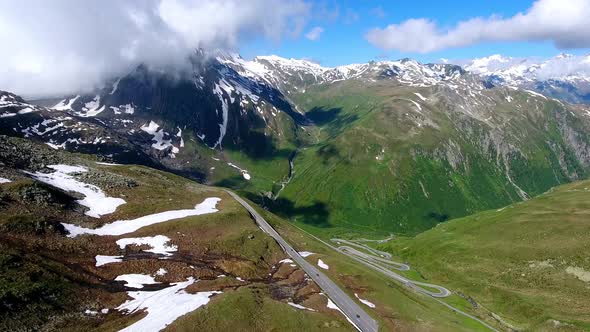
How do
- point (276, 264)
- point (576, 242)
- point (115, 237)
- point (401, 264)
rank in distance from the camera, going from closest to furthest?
point (115, 237), point (276, 264), point (576, 242), point (401, 264)

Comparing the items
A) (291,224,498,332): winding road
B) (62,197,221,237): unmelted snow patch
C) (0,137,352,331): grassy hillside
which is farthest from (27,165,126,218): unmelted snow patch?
(291,224,498,332): winding road

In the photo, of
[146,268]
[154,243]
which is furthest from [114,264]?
[154,243]

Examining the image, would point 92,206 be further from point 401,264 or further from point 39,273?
point 401,264

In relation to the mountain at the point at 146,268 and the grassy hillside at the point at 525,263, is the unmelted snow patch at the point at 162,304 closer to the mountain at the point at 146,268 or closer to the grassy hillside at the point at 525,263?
the mountain at the point at 146,268

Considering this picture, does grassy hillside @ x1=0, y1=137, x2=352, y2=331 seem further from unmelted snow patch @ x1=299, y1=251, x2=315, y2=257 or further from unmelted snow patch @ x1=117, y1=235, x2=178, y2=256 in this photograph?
unmelted snow patch @ x1=299, y1=251, x2=315, y2=257

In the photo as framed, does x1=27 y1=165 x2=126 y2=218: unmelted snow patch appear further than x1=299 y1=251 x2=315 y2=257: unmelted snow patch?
No

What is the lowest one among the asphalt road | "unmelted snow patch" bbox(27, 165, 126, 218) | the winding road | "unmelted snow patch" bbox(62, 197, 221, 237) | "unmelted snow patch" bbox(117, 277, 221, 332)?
the winding road

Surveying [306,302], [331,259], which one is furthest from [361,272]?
[306,302]

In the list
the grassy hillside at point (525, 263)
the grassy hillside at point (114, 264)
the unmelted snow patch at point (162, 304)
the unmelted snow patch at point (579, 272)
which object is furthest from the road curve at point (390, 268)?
the unmelted snow patch at point (162, 304)
